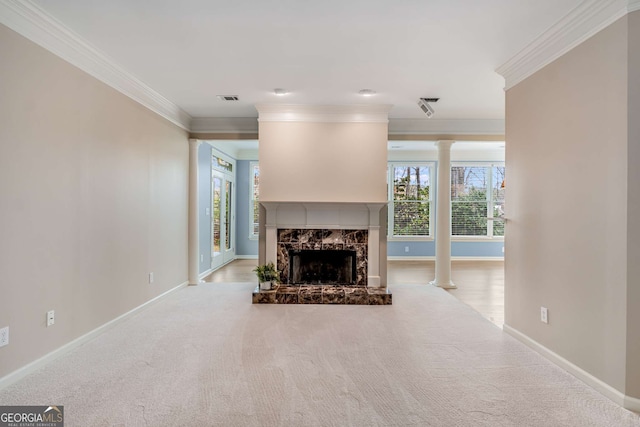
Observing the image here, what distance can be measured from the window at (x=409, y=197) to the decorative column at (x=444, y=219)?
8.68ft

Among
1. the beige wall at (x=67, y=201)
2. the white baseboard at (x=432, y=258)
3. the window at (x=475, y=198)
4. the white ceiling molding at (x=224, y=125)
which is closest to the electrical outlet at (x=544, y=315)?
the beige wall at (x=67, y=201)

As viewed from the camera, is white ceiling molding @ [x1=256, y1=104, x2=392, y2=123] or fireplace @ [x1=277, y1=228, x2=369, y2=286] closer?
white ceiling molding @ [x1=256, y1=104, x2=392, y2=123]

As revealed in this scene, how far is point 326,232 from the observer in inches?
186

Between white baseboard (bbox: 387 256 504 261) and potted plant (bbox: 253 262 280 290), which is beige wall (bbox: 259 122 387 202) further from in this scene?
white baseboard (bbox: 387 256 504 261)

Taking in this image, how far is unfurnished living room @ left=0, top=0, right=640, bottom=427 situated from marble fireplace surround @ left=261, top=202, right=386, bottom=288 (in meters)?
0.03

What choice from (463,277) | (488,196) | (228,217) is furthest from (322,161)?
(488,196)

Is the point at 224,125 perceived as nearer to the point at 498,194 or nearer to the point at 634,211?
the point at 634,211

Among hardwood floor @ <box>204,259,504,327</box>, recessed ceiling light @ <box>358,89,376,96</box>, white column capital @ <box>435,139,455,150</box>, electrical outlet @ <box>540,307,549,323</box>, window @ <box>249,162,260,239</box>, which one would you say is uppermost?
recessed ceiling light @ <box>358,89,376,96</box>

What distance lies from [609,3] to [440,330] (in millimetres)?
2863

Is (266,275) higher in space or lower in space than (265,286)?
higher

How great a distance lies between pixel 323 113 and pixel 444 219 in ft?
8.29

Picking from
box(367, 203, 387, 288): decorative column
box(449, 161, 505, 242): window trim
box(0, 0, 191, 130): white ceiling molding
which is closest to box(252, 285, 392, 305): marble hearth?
box(367, 203, 387, 288): decorative column

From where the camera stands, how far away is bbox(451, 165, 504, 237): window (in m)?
8.08

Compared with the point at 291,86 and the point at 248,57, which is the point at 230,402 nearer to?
the point at 248,57
